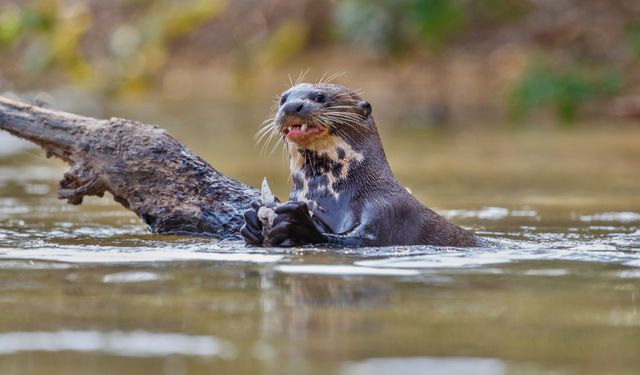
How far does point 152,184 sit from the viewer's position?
17.8ft

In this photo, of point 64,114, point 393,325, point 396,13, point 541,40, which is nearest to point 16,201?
point 64,114

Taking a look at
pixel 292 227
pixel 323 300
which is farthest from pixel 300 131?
pixel 323 300

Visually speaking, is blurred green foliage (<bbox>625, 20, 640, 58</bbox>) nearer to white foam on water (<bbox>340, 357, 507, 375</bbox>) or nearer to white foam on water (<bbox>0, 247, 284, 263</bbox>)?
white foam on water (<bbox>0, 247, 284, 263</bbox>)

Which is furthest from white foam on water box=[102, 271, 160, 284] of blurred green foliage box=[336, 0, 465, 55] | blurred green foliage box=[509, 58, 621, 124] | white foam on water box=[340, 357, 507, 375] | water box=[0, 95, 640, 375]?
blurred green foliage box=[336, 0, 465, 55]

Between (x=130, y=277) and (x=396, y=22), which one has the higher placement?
(x=396, y=22)

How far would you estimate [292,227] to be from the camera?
4543 mm

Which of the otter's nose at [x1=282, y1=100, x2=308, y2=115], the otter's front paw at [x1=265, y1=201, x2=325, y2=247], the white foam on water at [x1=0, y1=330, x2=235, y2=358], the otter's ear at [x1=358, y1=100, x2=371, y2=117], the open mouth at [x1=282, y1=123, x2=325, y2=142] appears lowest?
the white foam on water at [x1=0, y1=330, x2=235, y2=358]

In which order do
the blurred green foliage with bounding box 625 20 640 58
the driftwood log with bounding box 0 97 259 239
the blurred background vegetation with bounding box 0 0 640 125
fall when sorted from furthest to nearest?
the blurred green foliage with bounding box 625 20 640 58 → the blurred background vegetation with bounding box 0 0 640 125 → the driftwood log with bounding box 0 97 259 239

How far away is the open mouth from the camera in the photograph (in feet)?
16.0

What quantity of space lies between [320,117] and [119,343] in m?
2.15

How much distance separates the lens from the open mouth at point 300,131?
489cm

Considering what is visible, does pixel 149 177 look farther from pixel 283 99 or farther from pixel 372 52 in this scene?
pixel 372 52

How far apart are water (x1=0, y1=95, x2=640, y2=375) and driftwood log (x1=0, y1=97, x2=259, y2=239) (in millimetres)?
182

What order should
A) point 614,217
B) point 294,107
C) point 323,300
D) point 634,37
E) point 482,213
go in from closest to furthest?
point 323,300 < point 294,107 < point 614,217 < point 482,213 < point 634,37
